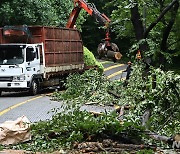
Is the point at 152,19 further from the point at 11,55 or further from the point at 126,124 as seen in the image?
the point at 11,55

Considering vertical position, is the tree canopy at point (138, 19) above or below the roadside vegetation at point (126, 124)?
above

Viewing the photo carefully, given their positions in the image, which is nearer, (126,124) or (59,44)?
(126,124)

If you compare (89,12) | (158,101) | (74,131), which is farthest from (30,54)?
(74,131)

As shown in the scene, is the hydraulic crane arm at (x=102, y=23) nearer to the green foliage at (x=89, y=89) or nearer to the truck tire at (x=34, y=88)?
the green foliage at (x=89, y=89)

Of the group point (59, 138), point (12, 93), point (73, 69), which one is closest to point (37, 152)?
point (59, 138)

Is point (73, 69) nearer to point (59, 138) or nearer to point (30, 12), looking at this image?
point (30, 12)

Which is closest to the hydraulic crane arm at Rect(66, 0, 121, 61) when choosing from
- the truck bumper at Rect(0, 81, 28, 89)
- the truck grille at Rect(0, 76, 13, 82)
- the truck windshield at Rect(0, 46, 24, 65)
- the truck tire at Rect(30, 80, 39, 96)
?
the truck windshield at Rect(0, 46, 24, 65)

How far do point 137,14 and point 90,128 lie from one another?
21.3 feet

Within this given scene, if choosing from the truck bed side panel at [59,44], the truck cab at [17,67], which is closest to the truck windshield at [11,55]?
the truck cab at [17,67]

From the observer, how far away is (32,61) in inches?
877

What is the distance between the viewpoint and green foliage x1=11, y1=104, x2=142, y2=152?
9195 mm

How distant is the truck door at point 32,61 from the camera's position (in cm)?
2203

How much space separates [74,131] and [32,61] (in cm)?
1328

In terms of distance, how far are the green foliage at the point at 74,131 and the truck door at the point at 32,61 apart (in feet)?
40.1
